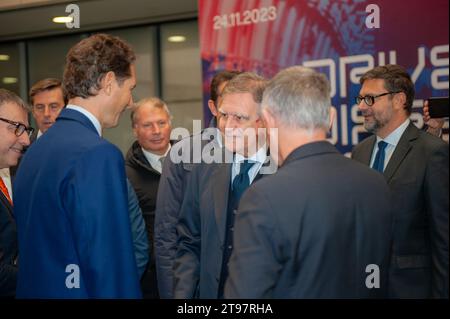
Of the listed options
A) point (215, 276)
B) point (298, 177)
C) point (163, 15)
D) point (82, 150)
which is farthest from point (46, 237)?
point (163, 15)

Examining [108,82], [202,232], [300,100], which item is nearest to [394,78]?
[202,232]

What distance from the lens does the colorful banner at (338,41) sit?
346cm

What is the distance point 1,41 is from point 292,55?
5.41 meters

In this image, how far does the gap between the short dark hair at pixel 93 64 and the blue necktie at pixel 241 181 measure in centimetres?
62

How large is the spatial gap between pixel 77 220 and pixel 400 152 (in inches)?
72.7

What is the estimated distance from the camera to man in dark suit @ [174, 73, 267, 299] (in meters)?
2.35

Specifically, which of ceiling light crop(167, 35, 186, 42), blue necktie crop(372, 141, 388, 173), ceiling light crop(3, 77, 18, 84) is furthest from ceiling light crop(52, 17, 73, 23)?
blue necktie crop(372, 141, 388, 173)

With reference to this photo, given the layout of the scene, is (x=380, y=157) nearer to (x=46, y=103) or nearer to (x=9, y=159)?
(x=9, y=159)

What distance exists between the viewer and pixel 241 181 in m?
2.42

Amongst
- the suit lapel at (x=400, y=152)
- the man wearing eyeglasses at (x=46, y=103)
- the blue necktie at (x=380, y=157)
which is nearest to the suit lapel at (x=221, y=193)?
the suit lapel at (x=400, y=152)

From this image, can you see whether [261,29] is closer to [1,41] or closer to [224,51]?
[224,51]

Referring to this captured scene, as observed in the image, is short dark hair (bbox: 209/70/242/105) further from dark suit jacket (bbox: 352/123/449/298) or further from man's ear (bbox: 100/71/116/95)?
man's ear (bbox: 100/71/116/95)

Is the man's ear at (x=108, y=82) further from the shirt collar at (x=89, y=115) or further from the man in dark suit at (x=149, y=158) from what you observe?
the man in dark suit at (x=149, y=158)

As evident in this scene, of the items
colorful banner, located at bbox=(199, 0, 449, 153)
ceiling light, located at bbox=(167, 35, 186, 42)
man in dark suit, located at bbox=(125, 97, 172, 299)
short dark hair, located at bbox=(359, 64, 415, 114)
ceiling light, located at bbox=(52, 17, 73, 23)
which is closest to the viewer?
short dark hair, located at bbox=(359, 64, 415, 114)
